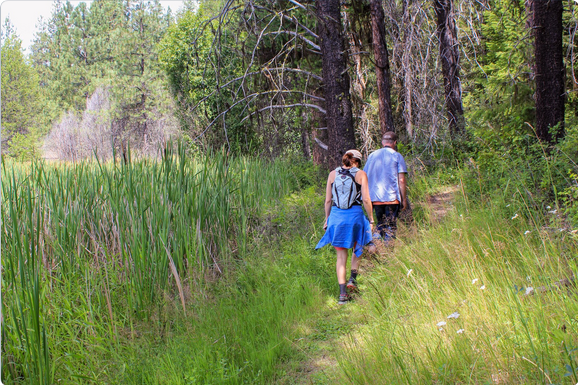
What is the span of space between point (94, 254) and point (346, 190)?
2725 millimetres

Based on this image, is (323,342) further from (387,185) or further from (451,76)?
(451,76)

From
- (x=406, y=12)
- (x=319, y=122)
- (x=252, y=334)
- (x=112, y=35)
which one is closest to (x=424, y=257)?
(x=252, y=334)

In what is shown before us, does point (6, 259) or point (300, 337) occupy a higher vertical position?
point (6, 259)

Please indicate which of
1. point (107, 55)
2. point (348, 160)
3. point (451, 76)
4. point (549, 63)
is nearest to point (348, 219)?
point (348, 160)

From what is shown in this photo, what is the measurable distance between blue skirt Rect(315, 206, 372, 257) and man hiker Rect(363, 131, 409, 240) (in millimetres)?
877

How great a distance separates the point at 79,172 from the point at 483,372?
4456 mm

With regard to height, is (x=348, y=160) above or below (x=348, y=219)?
above

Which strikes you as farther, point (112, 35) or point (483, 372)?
point (112, 35)

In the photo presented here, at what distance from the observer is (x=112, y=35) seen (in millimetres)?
25641

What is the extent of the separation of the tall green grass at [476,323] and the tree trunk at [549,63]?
A: 3062 millimetres

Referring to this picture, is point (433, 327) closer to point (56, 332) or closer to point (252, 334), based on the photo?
point (252, 334)

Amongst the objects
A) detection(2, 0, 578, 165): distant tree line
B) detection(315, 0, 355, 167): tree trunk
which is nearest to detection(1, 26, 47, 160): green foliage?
detection(2, 0, 578, 165): distant tree line

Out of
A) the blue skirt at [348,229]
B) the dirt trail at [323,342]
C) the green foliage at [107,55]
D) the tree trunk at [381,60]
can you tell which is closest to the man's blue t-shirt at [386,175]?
the blue skirt at [348,229]

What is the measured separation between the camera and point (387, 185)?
5.68 meters
